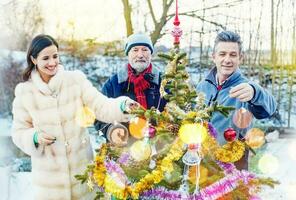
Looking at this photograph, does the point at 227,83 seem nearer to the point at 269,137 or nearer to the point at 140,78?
the point at 140,78

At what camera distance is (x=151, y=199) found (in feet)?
3.86

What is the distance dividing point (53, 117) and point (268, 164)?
2.86ft

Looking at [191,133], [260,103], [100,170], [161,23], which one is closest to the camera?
[191,133]

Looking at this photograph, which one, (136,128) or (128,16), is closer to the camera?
(136,128)

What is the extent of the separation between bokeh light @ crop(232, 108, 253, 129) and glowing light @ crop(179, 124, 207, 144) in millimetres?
347

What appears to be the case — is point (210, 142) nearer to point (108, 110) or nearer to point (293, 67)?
point (108, 110)

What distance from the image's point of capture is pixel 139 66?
5.06ft

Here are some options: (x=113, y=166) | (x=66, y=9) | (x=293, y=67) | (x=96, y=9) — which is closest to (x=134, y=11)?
(x=96, y=9)

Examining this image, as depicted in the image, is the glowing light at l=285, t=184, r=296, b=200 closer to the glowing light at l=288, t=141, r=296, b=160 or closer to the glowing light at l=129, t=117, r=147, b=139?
the glowing light at l=288, t=141, r=296, b=160

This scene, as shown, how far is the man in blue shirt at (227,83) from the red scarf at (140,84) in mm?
178

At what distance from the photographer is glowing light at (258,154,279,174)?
1.81 meters

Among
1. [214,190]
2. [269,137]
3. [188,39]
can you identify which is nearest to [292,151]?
[269,137]

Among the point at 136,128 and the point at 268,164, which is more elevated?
the point at 136,128

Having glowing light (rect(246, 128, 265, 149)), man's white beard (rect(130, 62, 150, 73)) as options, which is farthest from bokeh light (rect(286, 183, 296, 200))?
man's white beard (rect(130, 62, 150, 73))
